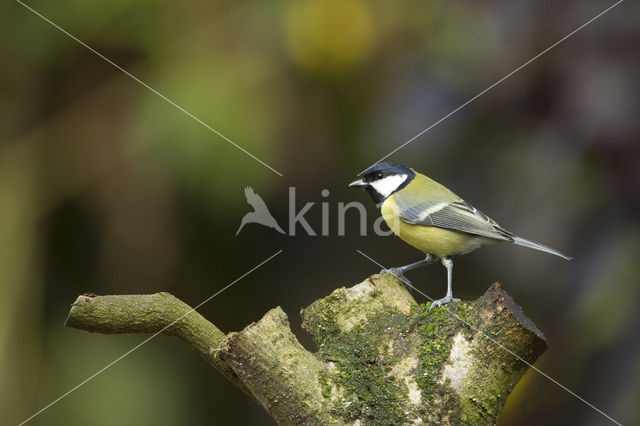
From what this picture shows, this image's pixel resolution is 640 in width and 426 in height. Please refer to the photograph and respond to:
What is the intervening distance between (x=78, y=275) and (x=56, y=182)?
0.44m

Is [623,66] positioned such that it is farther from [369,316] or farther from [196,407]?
[196,407]

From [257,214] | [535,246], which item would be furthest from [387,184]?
[257,214]

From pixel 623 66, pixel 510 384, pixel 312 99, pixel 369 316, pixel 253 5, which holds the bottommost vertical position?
pixel 510 384

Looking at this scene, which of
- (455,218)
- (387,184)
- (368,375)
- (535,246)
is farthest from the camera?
(387,184)

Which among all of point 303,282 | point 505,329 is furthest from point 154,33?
point 505,329

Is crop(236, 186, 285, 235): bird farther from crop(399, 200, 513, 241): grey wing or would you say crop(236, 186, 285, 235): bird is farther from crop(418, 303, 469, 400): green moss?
crop(418, 303, 469, 400): green moss

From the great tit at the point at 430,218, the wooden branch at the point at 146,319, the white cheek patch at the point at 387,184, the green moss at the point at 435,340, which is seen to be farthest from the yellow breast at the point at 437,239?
the wooden branch at the point at 146,319

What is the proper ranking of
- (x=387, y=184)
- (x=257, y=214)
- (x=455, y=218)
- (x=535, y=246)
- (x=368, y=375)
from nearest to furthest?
(x=368, y=375)
(x=535, y=246)
(x=455, y=218)
(x=387, y=184)
(x=257, y=214)

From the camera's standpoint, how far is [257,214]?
9.99 ft

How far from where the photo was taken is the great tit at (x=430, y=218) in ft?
7.65

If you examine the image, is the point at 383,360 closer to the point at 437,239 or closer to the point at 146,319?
the point at 146,319

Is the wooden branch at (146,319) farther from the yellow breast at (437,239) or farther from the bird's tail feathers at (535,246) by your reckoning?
the bird's tail feathers at (535,246)

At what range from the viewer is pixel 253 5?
2.80m

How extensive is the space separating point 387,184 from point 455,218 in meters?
0.32
